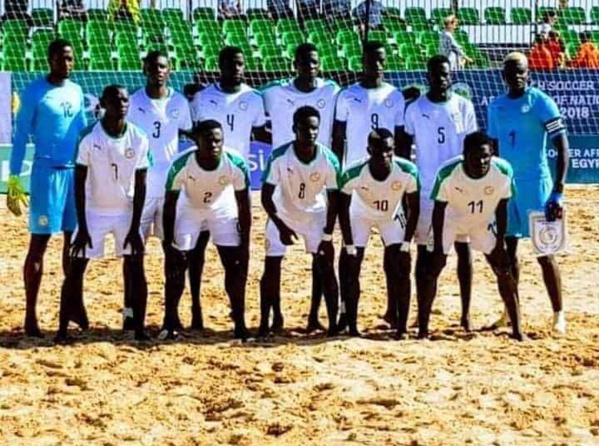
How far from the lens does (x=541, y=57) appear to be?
2125cm

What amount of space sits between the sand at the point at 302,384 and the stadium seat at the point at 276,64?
10.5 metres

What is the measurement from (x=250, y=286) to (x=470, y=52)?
1175 centimetres

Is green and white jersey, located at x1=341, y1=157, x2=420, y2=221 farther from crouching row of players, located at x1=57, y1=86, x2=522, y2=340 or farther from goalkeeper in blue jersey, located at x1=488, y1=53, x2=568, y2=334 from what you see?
goalkeeper in blue jersey, located at x1=488, y1=53, x2=568, y2=334

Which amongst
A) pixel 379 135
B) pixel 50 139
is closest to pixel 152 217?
pixel 50 139

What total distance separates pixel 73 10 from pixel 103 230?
12710 mm

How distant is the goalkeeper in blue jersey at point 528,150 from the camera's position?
9.22m

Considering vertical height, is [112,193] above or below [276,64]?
below

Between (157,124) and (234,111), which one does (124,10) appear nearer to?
(234,111)

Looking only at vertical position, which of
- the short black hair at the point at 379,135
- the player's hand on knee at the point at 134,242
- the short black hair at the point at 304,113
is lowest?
the player's hand on knee at the point at 134,242

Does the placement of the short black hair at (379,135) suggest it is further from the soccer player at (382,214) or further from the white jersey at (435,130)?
the white jersey at (435,130)

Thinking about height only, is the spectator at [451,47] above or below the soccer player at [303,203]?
above

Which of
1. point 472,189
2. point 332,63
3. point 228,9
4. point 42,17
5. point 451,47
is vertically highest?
point 228,9

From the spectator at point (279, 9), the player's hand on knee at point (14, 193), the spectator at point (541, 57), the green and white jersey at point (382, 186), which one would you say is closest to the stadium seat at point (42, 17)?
the spectator at point (279, 9)

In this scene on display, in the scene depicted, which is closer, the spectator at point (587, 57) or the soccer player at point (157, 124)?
the soccer player at point (157, 124)
